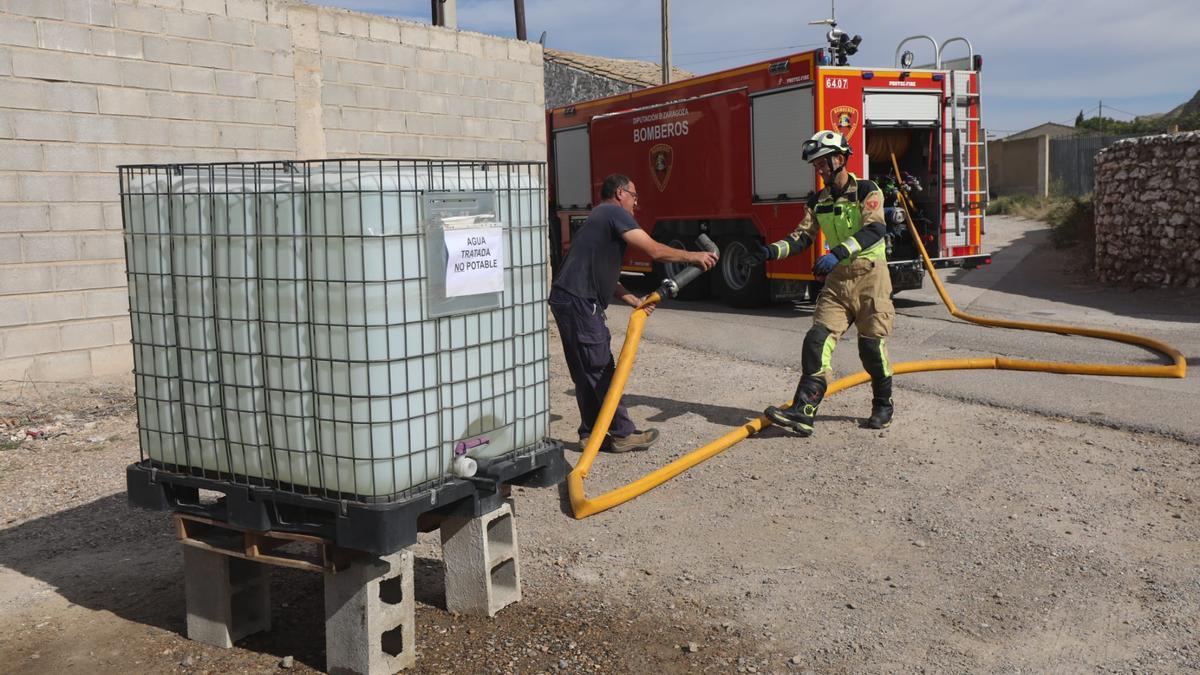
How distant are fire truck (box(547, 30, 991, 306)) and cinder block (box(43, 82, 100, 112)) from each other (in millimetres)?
6755

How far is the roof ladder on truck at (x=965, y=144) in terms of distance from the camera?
12.4m

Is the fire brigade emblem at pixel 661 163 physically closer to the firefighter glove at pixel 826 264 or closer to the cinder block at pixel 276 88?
the cinder block at pixel 276 88

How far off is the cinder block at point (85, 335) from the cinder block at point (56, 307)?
0.09 m

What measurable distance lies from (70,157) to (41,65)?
0.70 metres

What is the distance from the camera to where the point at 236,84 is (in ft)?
30.6

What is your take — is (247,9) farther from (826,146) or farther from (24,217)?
(826,146)

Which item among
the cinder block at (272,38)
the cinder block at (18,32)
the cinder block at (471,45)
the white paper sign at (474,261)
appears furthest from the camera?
the cinder block at (471,45)

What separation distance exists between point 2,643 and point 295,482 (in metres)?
1.52

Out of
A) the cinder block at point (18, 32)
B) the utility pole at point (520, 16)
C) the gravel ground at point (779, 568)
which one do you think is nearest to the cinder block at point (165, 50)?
the cinder block at point (18, 32)

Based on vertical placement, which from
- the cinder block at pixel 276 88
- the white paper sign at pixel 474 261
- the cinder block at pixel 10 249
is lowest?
the white paper sign at pixel 474 261

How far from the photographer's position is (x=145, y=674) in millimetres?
3770

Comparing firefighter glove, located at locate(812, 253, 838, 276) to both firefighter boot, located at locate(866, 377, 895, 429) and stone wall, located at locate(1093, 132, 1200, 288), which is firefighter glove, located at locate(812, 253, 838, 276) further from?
stone wall, located at locate(1093, 132, 1200, 288)

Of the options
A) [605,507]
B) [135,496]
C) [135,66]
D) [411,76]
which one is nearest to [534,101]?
[411,76]

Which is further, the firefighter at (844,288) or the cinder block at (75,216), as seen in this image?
the cinder block at (75,216)
